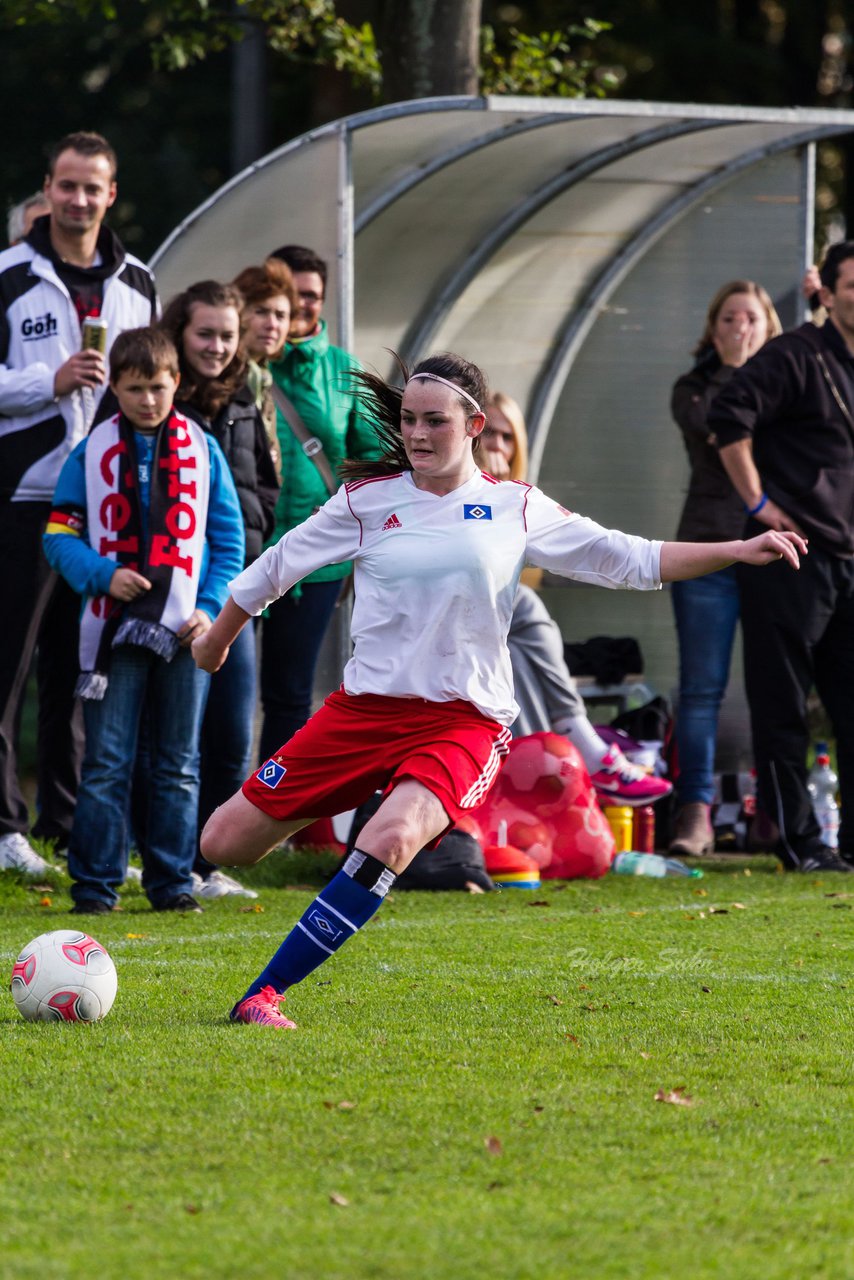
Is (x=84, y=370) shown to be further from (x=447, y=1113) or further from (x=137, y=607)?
(x=447, y=1113)

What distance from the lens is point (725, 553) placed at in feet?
17.2

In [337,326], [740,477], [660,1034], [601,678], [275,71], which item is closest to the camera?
[660,1034]

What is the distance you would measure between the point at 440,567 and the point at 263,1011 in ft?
4.22

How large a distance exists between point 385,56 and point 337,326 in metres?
3.83

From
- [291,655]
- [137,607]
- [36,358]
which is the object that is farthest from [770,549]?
[36,358]

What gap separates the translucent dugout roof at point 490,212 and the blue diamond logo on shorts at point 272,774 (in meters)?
4.40

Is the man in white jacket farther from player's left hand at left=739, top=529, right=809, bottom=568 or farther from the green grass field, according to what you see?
player's left hand at left=739, top=529, right=809, bottom=568

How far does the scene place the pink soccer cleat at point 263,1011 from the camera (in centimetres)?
514

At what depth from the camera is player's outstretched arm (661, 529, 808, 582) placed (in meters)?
5.13

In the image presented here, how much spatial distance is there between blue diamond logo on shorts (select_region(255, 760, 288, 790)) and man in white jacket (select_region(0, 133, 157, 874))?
2.89 metres

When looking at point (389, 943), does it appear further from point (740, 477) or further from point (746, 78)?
point (746, 78)

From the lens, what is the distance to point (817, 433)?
29.2ft

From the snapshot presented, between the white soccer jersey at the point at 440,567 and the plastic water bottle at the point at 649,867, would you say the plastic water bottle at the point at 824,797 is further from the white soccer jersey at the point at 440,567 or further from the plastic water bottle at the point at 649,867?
the white soccer jersey at the point at 440,567

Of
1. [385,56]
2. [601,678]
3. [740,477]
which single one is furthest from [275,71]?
[740,477]
